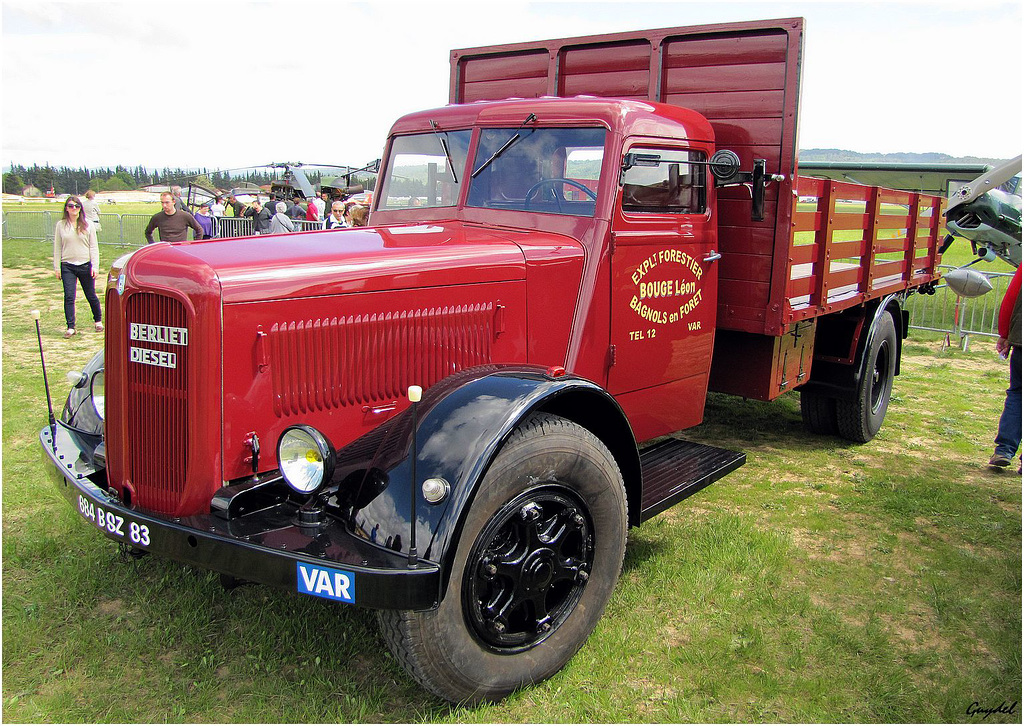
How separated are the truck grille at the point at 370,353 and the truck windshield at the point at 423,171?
1022 mm

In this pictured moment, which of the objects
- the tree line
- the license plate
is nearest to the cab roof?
the license plate

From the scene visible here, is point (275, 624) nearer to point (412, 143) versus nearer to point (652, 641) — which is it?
point (652, 641)

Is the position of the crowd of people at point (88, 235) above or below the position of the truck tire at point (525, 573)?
above

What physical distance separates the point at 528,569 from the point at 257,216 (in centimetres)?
1433

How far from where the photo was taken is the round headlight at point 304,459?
8.16ft

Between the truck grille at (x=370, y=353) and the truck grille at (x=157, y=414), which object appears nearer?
the truck grille at (x=157, y=414)

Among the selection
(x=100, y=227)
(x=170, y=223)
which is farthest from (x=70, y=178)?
(x=170, y=223)

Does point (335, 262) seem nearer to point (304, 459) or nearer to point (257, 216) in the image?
point (304, 459)

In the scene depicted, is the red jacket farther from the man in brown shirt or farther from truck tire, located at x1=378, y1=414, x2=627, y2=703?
the man in brown shirt

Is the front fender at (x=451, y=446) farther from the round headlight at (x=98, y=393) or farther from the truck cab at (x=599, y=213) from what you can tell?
the round headlight at (x=98, y=393)

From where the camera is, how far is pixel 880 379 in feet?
20.7

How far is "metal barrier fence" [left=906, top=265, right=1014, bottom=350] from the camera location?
10227 mm

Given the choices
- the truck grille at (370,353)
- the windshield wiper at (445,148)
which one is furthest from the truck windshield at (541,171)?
the truck grille at (370,353)

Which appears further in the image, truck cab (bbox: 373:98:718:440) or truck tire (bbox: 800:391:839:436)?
truck tire (bbox: 800:391:839:436)
